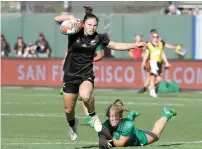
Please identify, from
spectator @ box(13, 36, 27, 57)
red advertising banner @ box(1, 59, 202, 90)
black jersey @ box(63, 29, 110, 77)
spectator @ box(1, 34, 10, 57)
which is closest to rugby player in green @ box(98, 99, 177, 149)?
black jersey @ box(63, 29, 110, 77)

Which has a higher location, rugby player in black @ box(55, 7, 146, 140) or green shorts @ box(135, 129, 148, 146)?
rugby player in black @ box(55, 7, 146, 140)

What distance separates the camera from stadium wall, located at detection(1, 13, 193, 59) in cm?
3631

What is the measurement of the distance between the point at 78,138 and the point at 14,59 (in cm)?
1576

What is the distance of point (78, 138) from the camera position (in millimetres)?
16094

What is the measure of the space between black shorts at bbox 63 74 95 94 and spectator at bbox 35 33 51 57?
65.0 feet

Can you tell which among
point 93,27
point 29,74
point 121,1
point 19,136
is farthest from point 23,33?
point 93,27

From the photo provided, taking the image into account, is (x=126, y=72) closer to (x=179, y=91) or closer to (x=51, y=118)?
(x=179, y=91)

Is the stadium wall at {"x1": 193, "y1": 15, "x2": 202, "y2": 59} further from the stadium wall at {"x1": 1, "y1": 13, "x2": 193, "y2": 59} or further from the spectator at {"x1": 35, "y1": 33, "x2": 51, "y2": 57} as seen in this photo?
the spectator at {"x1": 35, "y1": 33, "x2": 51, "y2": 57}

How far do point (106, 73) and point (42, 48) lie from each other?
4903mm

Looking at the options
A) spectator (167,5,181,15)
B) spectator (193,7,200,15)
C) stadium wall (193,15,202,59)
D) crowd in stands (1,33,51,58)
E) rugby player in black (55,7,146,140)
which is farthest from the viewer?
spectator (167,5,181,15)

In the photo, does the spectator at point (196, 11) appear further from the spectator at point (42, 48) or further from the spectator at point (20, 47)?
the spectator at point (20, 47)

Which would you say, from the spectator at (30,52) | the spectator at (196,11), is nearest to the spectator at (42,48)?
the spectator at (30,52)

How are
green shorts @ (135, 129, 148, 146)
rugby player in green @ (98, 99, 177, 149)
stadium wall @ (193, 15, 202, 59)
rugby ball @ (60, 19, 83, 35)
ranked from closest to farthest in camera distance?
rugby player in green @ (98, 99, 177, 149)
green shorts @ (135, 129, 148, 146)
rugby ball @ (60, 19, 83, 35)
stadium wall @ (193, 15, 202, 59)

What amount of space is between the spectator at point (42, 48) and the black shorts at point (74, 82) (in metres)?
19.8
